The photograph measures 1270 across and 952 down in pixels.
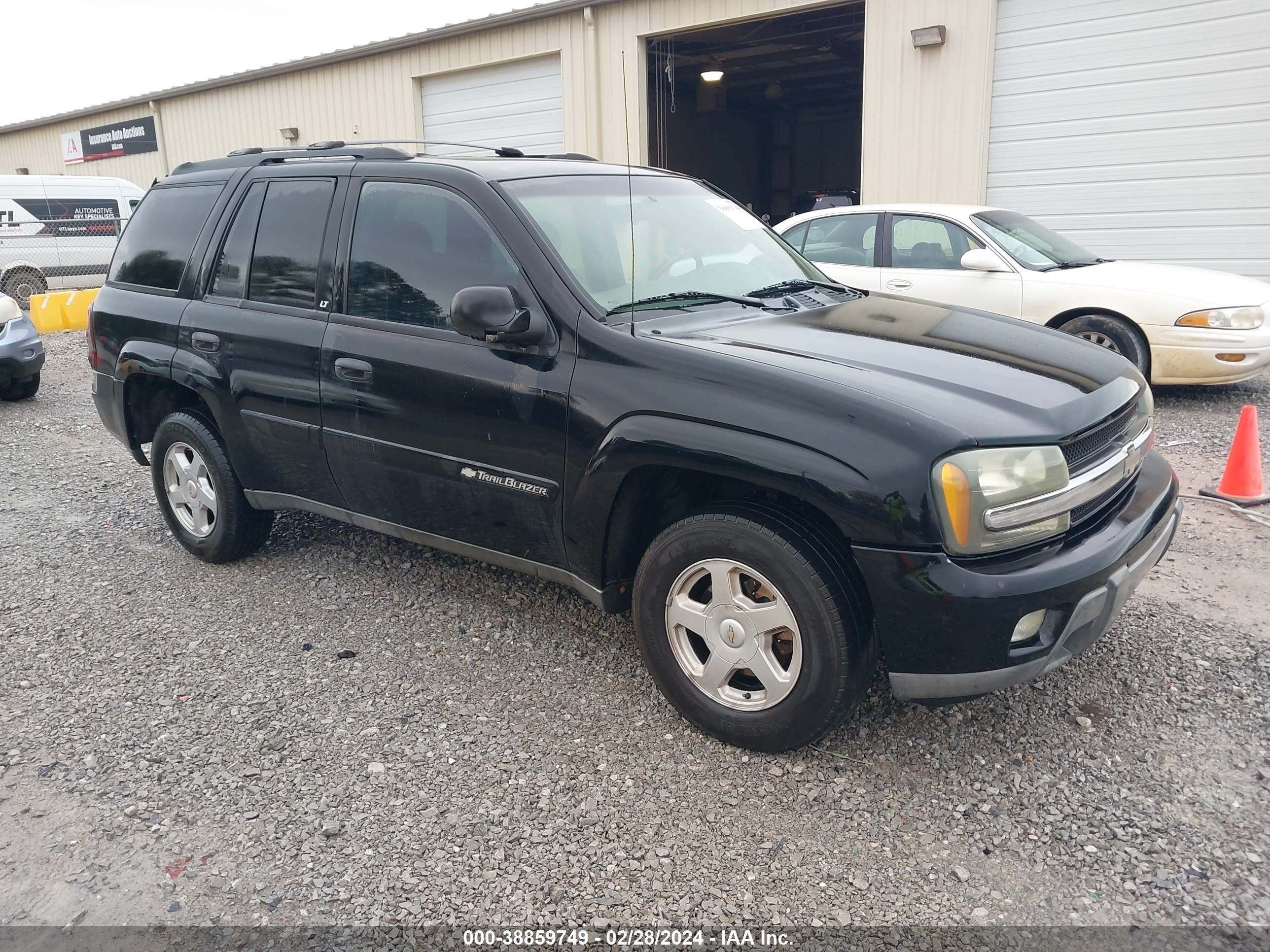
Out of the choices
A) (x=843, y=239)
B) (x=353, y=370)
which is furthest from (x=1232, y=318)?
(x=353, y=370)

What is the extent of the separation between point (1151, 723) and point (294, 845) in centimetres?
268

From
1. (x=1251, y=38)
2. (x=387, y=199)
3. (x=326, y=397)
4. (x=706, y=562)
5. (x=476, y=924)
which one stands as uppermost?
(x=1251, y=38)

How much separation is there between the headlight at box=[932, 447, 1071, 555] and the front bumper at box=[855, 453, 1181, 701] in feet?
0.20

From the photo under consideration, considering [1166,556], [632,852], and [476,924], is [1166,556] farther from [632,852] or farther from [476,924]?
[476,924]

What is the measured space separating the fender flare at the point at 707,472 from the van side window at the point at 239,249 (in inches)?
82.1

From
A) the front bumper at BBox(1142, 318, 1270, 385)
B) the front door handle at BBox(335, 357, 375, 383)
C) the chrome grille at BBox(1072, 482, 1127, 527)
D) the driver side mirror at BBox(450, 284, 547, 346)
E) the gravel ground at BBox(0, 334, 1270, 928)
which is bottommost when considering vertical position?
the gravel ground at BBox(0, 334, 1270, 928)

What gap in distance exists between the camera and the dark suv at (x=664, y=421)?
8.75 feet

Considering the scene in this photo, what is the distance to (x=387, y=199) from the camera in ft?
12.5

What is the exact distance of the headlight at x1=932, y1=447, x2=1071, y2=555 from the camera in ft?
8.46

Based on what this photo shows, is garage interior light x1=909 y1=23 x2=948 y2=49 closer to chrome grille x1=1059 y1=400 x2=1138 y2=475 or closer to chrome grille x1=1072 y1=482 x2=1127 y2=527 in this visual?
chrome grille x1=1059 y1=400 x2=1138 y2=475

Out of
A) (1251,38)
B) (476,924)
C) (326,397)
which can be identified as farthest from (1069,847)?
(1251,38)

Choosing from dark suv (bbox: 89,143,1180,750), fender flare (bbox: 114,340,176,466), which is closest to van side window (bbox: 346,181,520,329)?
dark suv (bbox: 89,143,1180,750)

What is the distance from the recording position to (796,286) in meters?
4.02

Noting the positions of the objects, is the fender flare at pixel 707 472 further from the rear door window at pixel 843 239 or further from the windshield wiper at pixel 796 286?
the rear door window at pixel 843 239
